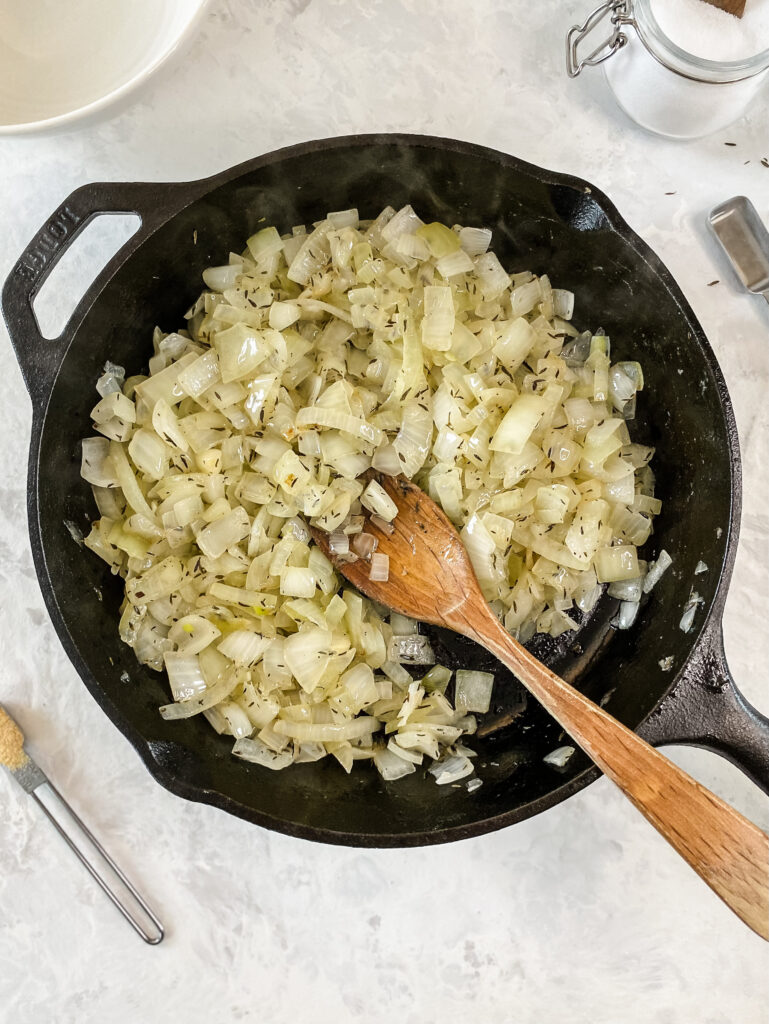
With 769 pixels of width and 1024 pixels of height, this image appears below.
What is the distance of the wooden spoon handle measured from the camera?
3.92ft

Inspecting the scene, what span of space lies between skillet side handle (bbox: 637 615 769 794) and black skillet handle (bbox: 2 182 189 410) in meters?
1.16

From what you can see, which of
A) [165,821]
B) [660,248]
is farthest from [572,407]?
[165,821]

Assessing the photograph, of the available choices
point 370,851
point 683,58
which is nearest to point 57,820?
point 370,851

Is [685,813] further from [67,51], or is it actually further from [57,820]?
[67,51]

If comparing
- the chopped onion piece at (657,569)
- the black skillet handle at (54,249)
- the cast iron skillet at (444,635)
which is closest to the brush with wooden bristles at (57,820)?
the cast iron skillet at (444,635)

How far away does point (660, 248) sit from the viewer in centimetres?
170

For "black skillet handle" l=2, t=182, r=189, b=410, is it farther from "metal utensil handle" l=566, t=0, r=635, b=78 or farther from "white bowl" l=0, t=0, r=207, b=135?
"metal utensil handle" l=566, t=0, r=635, b=78

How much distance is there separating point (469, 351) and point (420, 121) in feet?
1.75

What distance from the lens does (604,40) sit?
1692mm

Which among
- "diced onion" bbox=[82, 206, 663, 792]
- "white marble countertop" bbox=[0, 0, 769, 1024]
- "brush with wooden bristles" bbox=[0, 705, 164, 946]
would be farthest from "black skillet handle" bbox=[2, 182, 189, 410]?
"brush with wooden bristles" bbox=[0, 705, 164, 946]

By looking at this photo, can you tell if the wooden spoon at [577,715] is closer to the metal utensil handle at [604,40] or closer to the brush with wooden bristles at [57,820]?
the brush with wooden bristles at [57,820]

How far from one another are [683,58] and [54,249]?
45.5 inches

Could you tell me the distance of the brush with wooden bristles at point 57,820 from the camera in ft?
5.32

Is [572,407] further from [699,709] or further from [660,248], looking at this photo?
[699,709]
